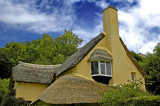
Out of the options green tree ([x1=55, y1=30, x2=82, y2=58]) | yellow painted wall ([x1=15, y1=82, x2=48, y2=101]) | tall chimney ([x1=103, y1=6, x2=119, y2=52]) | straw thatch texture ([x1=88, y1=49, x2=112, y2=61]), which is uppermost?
green tree ([x1=55, y1=30, x2=82, y2=58])

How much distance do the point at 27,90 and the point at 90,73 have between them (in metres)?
8.22

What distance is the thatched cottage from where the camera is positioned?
55.2ft

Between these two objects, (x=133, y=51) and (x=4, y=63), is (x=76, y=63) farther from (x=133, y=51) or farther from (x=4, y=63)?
(x=133, y=51)

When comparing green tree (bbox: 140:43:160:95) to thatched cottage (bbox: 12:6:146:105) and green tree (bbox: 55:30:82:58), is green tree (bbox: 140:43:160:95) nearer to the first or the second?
thatched cottage (bbox: 12:6:146:105)

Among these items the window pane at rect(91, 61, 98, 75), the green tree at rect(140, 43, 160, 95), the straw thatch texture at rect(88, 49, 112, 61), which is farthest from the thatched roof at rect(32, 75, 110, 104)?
the green tree at rect(140, 43, 160, 95)

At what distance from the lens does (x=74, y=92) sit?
16.3m

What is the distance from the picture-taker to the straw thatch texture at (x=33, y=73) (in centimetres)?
2373

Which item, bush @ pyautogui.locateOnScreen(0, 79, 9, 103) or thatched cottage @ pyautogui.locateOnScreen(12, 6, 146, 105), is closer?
thatched cottage @ pyautogui.locateOnScreen(12, 6, 146, 105)

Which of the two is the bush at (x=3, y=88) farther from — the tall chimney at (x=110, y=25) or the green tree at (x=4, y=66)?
the tall chimney at (x=110, y=25)

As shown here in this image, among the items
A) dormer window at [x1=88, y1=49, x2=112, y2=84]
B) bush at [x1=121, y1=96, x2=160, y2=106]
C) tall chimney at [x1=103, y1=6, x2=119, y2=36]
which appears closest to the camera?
bush at [x1=121, y1=96, x2=160, y2=106]

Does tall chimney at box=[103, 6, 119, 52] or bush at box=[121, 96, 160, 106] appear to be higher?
tall chimney at box=[103, 6, 119, 52]

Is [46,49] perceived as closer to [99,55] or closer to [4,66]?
[4,66]

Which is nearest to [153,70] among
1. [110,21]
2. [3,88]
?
[110,21]

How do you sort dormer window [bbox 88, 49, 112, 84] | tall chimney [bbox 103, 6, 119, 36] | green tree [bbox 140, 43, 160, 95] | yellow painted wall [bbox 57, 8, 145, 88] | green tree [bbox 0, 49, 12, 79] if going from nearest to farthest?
dormer window [bbox 88, 49, 112, 84] → yellow painted wall [bbox 57, 8, 145, 88] → tall chimney [bbox 103, 6, 119, 36] → green tree [bbox 140, 43, 160, 95] → green tree [bbox 0, 49, 12, 79]
